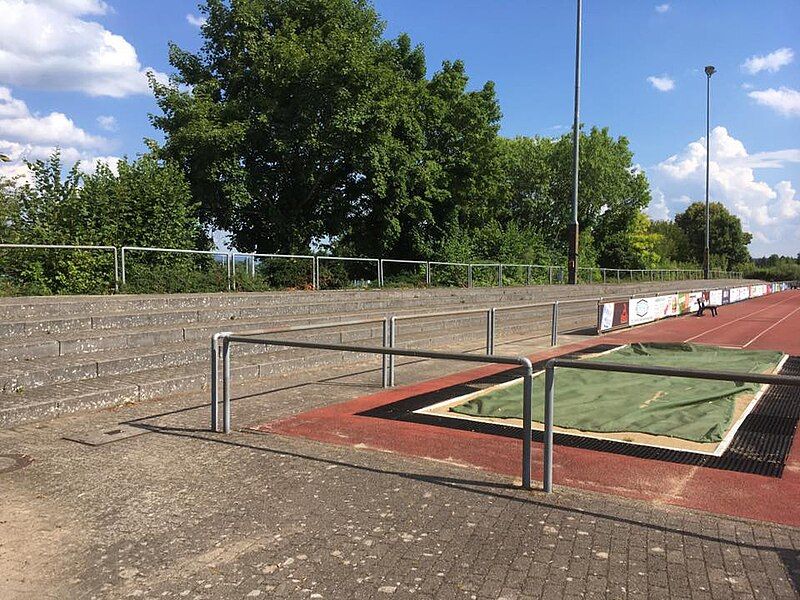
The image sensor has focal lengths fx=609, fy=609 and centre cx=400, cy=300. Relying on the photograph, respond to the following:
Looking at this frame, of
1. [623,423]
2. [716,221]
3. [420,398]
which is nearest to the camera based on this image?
[623,423]

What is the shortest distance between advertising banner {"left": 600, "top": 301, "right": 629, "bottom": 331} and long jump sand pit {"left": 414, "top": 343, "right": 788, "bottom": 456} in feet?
24.6

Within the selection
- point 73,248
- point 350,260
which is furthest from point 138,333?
point 350,260

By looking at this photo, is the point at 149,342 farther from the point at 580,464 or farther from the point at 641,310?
the point at 641,310

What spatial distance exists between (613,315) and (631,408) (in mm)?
10475

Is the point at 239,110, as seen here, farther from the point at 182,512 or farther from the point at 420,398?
the point at 182,512

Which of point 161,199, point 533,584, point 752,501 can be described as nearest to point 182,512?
point 533,584

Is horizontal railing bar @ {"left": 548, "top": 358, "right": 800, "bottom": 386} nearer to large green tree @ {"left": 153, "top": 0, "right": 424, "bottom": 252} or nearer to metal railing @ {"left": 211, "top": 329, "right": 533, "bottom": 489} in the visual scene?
metal railing @ {"left": 211, "top": 329, "right": 533, "bottom": 489}

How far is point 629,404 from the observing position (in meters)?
7.07

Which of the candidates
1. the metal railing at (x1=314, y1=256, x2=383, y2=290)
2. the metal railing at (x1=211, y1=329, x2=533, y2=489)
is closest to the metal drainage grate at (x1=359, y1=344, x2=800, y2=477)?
the metal railing at (x1=211, y1=329, x2=533, y2=489)

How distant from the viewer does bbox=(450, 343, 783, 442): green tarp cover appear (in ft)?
20.2

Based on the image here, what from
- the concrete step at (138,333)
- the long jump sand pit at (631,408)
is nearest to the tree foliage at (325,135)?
the concrete step at (138,333)

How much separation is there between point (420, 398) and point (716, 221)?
100614 mm

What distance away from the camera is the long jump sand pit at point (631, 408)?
19.2 feet

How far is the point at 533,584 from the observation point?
Result: 3.00 m
